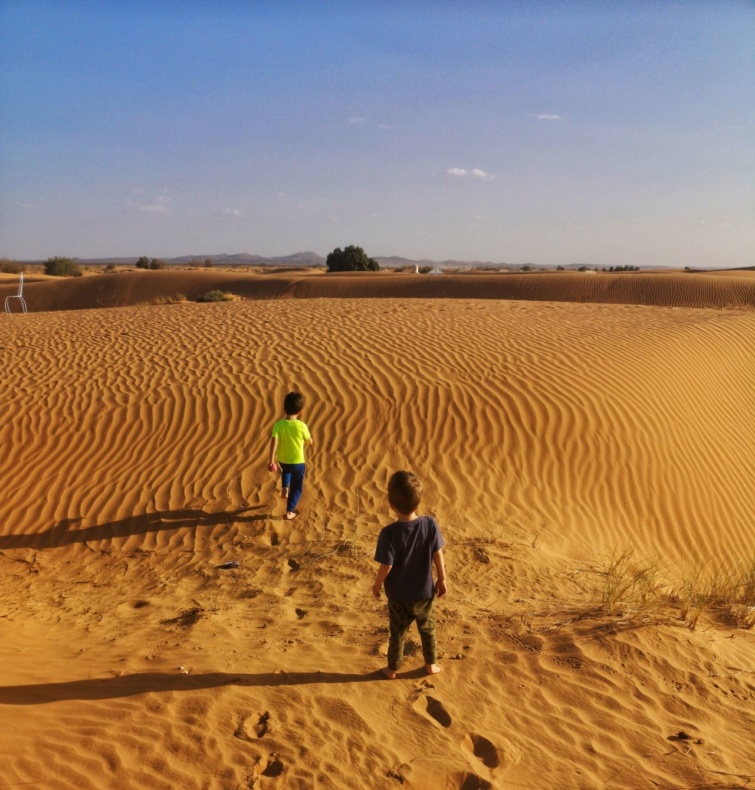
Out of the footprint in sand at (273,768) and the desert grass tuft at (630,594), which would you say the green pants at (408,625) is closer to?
the footprint in sand at (273,768)

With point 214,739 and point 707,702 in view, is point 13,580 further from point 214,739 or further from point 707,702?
point 707,702

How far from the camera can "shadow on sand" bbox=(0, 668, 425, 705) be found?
3.42m

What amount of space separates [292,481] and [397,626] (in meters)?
2.88

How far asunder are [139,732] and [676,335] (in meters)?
11.3

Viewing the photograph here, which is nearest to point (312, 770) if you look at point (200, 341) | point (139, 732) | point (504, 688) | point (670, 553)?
point (139, 732)

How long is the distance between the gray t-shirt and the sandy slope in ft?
1.97

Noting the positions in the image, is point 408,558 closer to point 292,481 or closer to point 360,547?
point 360,547

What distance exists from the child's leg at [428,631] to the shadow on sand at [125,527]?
10.4ft

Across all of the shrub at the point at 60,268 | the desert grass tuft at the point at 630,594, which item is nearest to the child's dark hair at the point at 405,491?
the desert grass tuft at the point at 630,594

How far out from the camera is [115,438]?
8.10 meters

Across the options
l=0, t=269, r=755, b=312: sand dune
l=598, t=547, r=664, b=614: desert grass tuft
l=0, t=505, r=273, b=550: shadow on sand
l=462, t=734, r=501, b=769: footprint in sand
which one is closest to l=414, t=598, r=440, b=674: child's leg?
l=462, t=734, r=501, b=769: footprint in sand

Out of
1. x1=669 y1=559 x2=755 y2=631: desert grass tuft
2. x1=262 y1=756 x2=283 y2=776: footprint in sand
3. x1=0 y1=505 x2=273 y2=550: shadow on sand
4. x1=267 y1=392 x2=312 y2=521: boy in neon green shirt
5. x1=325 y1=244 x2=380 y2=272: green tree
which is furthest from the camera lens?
x1=325 y1=244 x2=380 y2=272: green tree

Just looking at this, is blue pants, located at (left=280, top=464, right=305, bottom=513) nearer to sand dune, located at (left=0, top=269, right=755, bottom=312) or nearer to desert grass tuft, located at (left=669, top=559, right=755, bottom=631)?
desert grass tuft, located at (left=669, top=559, right=755, bottom=631)

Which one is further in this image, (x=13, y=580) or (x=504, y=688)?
(x=13, y=580)
